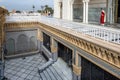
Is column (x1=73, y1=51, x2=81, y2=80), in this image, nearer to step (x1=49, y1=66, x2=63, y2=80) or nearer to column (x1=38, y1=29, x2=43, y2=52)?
step (x1=49, y1=66, x2=63, y2=80)

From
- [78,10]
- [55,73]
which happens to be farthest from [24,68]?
[78,10]

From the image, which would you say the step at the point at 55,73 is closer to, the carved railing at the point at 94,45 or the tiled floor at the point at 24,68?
the tiled floor at the point at 24,68

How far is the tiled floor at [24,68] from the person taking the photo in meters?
11.5

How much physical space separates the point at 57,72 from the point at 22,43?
250 inches

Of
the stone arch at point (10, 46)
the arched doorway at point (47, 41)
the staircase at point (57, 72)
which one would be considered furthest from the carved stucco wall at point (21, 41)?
the staircase at point (57, 72)

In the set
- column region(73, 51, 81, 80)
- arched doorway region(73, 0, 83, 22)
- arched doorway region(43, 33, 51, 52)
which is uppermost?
arched doorway region(73, 0, 83, 22)

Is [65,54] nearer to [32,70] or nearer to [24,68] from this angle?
[32,70]

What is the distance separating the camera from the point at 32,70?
12.4m

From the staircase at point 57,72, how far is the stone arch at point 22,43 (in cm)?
478

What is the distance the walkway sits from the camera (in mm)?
10422

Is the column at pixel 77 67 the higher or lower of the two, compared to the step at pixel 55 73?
higher

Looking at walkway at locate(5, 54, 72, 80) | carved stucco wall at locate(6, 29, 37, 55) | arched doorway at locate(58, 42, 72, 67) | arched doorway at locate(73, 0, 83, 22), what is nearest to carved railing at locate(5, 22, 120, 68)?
arched doorway at locate(58, 42, 72, 67)

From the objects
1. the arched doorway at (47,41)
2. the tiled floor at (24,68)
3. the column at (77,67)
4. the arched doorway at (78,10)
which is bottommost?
the tiled floor at (24,68)

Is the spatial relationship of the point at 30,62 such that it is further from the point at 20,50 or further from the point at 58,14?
the point at 58,14
